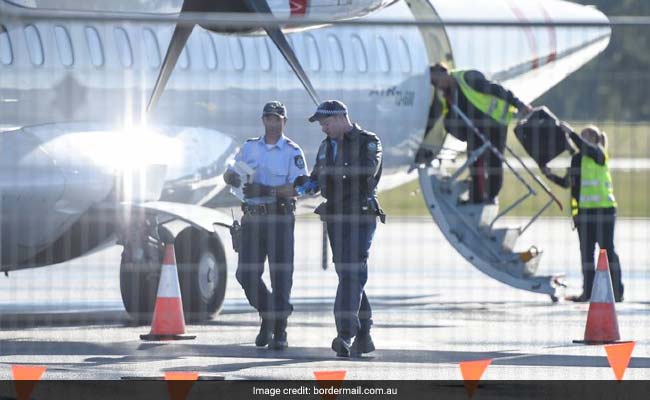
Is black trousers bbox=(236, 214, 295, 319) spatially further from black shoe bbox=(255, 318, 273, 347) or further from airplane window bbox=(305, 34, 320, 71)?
airplane window bbox=(305, 34, 320, 71)

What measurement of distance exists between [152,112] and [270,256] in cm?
291

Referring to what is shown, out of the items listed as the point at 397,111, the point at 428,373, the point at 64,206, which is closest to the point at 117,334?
the point at 64,206

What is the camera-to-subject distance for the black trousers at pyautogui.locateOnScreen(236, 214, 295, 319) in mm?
12062

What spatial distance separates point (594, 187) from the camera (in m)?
16.5

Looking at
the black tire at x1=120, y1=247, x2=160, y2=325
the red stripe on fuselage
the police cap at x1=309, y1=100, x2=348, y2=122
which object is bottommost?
the black tire at x1=120, y1=247, x2=160, y2=325

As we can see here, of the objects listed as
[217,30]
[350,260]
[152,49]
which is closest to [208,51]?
[152,49]

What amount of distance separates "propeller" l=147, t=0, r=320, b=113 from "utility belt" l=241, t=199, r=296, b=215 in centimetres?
172

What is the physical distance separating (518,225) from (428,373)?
A: 24.2ft

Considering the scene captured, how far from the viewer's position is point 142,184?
1465 cm

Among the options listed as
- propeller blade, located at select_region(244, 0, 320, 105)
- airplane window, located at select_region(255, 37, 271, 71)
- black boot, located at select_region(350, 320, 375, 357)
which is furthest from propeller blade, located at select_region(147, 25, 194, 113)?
black boot, located at select_region(350, 320, 375, 357)

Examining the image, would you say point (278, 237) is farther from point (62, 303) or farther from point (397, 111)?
point (397, 111)

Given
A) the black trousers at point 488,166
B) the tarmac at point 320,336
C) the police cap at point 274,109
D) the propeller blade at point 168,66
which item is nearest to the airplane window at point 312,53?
the black trousers at point 488,166

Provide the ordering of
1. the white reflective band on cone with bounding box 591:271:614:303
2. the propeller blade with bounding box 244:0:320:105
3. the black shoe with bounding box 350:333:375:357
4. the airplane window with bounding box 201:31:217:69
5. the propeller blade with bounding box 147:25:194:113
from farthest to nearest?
the airplane window with bounding box 201:31:217:69, the propeller blade with bounding box 147:25:194:113, the propeller blade with bounding box 244:0:320:105, the white reflective band on cone with bounding box 591:271:614:303, the black shoe with bounding box 350:333:375:357

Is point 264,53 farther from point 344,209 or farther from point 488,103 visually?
point 344,209
